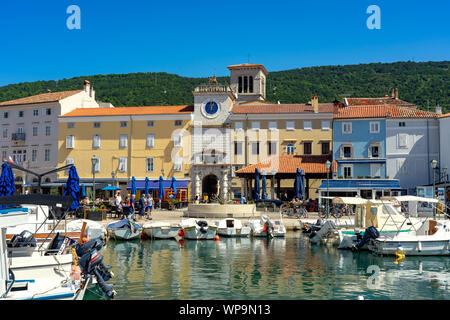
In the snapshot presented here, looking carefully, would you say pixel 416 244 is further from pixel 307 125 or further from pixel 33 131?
pixel 33 131

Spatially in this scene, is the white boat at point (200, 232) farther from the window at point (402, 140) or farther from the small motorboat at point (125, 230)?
the window at point (402, 140)

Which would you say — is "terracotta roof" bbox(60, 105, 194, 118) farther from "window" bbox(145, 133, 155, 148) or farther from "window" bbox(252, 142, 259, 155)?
"window" bbox(252, 142, 259, 155)

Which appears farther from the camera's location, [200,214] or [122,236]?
[200,214]

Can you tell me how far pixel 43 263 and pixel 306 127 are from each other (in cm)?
4118

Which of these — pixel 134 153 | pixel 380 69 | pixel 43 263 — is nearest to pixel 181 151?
pixel 134 153

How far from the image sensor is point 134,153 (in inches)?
2119

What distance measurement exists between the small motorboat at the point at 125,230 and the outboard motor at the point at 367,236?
11999 millimetres

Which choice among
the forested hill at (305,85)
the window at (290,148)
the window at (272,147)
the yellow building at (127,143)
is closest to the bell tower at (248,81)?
the forested hill at (305,85)

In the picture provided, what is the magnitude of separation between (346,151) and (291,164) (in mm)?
5971

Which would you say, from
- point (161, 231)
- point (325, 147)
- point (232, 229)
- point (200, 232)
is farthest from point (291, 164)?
point (161, 231)

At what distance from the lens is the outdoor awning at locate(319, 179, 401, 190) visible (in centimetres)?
4291

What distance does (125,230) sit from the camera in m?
26.0

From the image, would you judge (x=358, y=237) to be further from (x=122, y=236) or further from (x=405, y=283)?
(x=122, y=236)

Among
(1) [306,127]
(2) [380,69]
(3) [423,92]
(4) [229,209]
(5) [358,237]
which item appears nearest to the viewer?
(5) [358,237]
